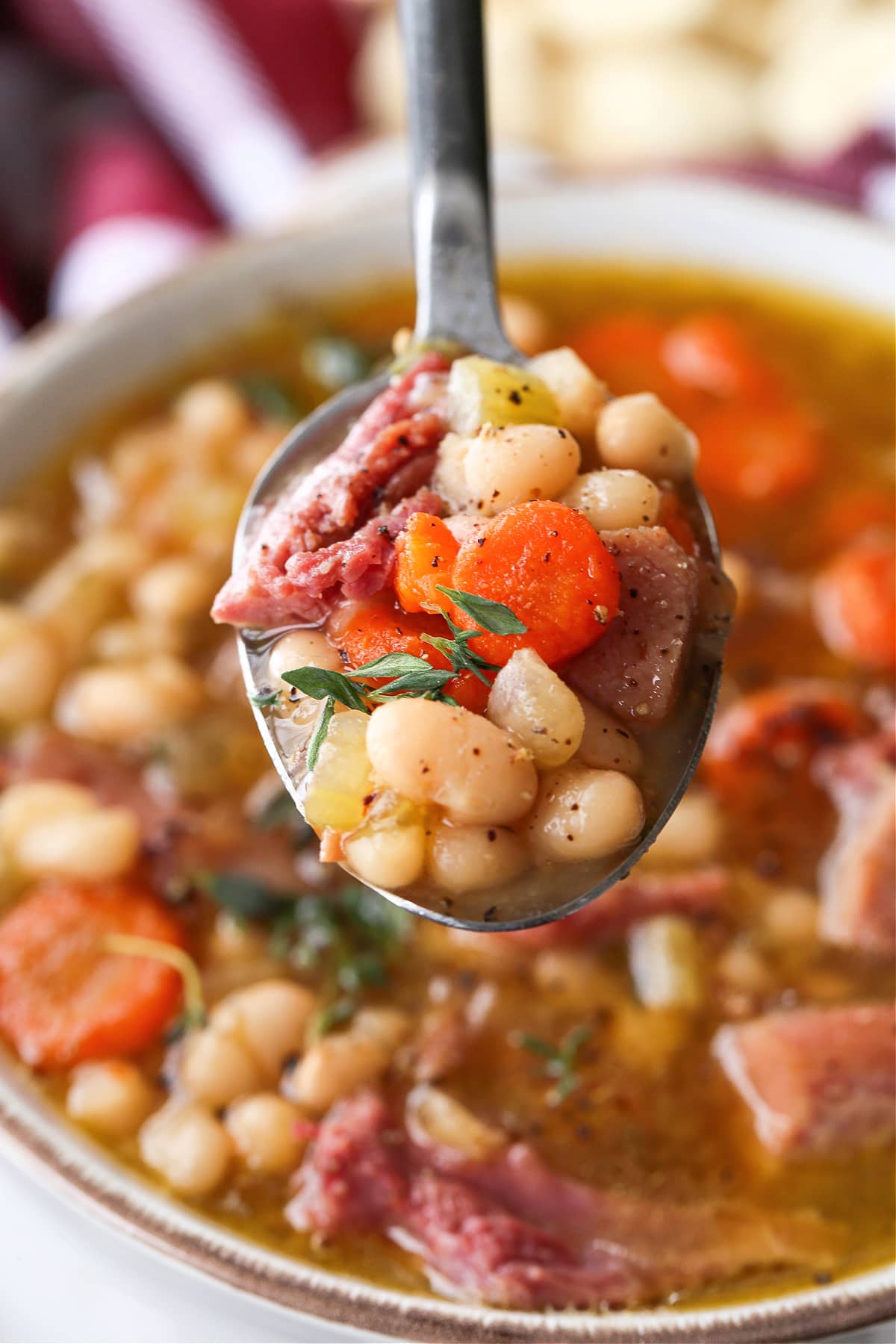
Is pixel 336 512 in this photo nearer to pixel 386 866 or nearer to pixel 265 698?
pixel 265 698

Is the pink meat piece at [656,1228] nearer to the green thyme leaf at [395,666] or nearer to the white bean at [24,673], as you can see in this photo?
the green thyme leaf at [395,666]

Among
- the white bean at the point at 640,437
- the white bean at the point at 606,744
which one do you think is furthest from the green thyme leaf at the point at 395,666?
the white bean at the point at 640,437

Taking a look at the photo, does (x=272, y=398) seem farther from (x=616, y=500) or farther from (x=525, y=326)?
(x=616, y=500)

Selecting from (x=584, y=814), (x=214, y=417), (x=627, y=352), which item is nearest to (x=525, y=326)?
(x=627, y=352)

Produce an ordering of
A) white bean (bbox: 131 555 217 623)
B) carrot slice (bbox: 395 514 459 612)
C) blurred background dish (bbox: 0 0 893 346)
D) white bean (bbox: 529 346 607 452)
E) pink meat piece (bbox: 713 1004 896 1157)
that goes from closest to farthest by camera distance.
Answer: carrot slice (bbox: 395 514 459 612) < white bean (bbox: 529 346 607 452) < pink meat piece (bbox: 713 1004 896 1157) < white bean (bbox: 131 555 217 623) < blurred background dish (bbox: 0 0 893 346)

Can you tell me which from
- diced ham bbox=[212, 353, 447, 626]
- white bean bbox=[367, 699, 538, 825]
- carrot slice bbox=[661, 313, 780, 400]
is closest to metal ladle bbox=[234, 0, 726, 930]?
diced ham bbox=[212, 353, 447, 626]

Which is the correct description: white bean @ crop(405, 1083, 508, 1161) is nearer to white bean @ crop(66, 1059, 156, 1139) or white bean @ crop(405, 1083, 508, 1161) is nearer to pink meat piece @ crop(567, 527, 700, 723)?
white bean @ crop(66, 1059, 156, 1139)
